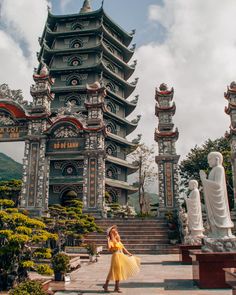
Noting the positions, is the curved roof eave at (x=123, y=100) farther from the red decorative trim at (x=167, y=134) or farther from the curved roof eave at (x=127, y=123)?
the red decorative trim at (x=167, y=134)

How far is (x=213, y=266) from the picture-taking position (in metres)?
6.05

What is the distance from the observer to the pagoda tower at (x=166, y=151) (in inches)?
764

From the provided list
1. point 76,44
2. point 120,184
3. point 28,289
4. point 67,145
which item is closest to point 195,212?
point 28,289

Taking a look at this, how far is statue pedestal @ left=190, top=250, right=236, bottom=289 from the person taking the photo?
236 inches

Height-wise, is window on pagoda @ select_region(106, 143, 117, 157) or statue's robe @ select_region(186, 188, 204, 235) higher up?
window on pagoda @ select_region(106, 143, 117, 157)

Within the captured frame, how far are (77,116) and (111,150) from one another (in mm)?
7280

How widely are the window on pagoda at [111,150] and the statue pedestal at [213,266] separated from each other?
20.8 m

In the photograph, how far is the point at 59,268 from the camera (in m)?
7.07

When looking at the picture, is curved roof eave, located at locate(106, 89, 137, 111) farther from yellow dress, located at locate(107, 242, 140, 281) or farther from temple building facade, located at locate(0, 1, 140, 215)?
yellow dress, located at locate(107, 242, 140, 281)

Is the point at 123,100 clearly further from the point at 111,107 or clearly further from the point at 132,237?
the point at 132,237

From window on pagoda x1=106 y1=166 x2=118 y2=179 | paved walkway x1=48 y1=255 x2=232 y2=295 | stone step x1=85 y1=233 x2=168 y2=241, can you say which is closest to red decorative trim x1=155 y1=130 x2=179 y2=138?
stone step x1=85 y1=233 x2=168 y2=241

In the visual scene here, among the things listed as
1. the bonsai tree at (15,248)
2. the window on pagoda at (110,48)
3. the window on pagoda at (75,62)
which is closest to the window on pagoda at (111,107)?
the window on pagoda at (75,62)

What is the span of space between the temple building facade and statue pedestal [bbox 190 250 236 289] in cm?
1296

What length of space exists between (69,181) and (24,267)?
17409 millimetres
